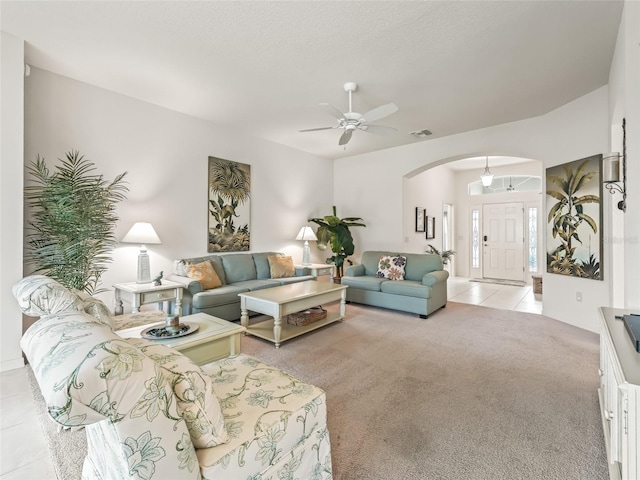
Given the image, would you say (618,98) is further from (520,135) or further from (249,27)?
(249,27)

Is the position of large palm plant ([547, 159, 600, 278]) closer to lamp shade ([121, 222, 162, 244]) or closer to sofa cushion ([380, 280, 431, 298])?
sofa cushion ([380, 280, 431, 298])

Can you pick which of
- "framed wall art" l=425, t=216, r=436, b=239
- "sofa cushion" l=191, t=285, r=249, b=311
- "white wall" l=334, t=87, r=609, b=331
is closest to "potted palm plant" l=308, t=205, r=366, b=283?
"white wall" l=334, t=87, r=609, b=331

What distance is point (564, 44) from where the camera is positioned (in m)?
2.71

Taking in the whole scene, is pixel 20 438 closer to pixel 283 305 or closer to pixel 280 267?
pixel 283 305

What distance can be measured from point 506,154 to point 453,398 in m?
3.98

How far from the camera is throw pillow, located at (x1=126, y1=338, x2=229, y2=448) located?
1024mm

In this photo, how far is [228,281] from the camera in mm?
4449

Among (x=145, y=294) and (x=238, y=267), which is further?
(x=238, y=267)

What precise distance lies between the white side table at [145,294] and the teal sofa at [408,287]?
262cm

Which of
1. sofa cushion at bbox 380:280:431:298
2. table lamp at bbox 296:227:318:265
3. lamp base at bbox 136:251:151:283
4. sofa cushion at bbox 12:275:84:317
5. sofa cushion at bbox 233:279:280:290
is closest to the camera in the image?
sofa cushion at bbox 12:275:84:317

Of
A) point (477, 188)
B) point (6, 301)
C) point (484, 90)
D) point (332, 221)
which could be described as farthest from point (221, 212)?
point (477, 188)

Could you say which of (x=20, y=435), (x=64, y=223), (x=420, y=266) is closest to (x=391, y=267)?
(x=420, y=266)

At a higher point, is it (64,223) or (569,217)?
(569,217)

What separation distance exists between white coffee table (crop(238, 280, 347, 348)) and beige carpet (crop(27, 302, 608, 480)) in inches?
5.1
